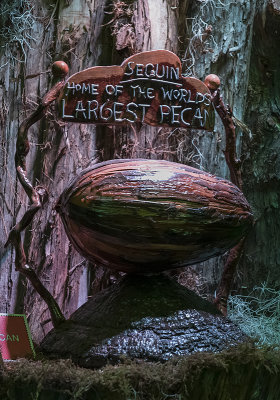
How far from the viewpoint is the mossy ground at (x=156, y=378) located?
3.23 feet

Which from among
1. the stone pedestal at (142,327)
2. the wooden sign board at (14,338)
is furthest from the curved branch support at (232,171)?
the wooden sign board at (14,338)

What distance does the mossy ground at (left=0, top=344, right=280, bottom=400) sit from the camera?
984 mm

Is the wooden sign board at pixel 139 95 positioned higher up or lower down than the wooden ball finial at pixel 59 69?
lower down

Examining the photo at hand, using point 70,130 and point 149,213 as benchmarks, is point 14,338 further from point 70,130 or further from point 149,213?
point 70,130

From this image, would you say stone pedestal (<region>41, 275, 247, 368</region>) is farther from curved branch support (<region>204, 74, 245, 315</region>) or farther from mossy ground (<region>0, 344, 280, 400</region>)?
curved branch support (<region>204, 74, 245, 315</region>)

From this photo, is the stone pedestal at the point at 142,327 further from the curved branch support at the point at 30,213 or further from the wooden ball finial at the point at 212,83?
the wooden ball finial at the point at 212,83

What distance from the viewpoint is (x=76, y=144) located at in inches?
62.0

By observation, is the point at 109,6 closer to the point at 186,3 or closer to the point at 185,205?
the point at 186,3

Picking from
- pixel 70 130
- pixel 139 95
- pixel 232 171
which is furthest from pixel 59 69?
pixel 232 171

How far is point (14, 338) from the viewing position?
124 cm

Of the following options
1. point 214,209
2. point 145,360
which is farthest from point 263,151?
point 145,360

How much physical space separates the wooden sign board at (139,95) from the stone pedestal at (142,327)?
36 centimetres

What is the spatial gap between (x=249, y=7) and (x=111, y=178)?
909mm

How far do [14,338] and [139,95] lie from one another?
0.58 meters
